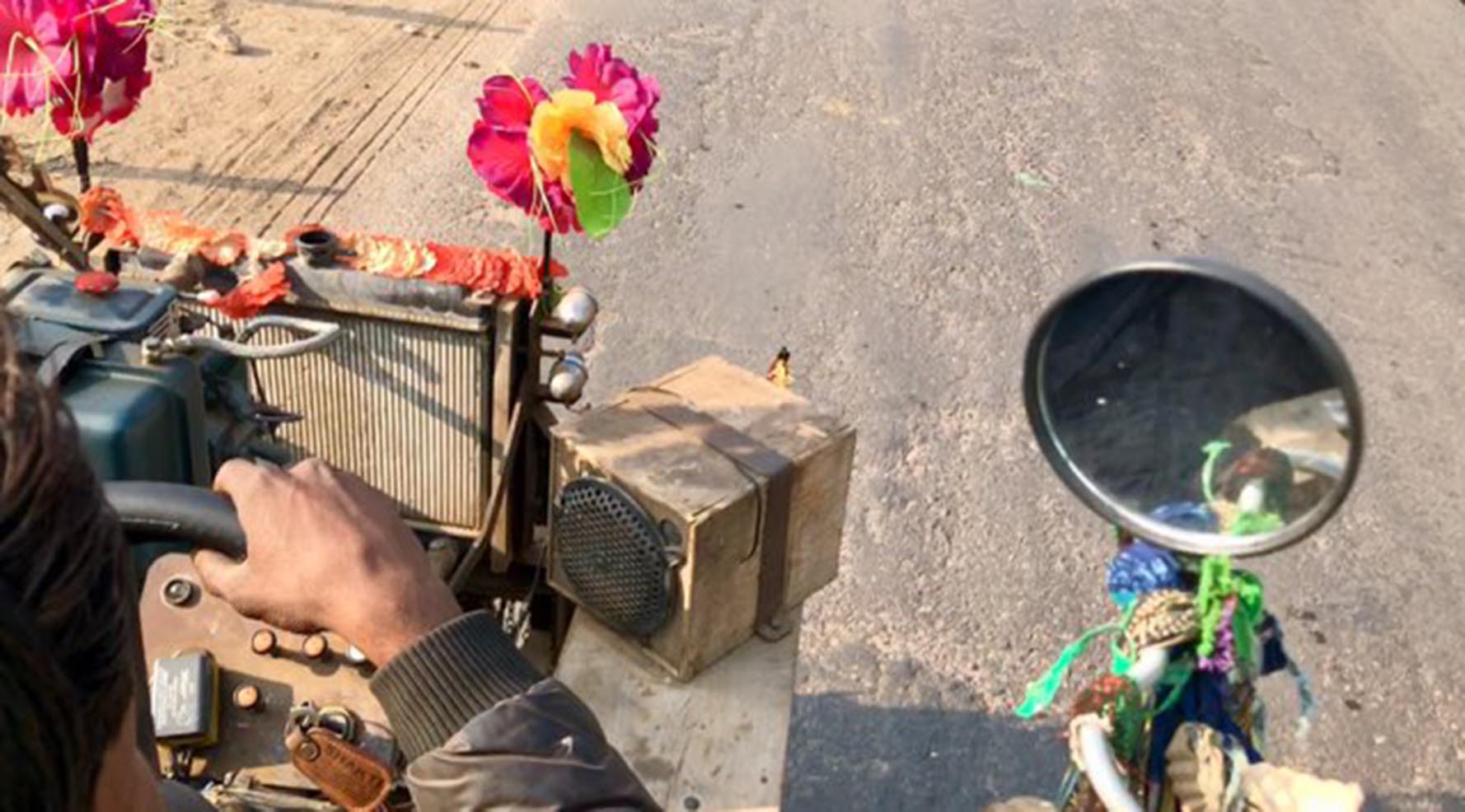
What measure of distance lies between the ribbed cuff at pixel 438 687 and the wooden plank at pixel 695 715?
66 centimetres

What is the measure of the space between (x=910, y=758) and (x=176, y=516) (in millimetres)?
2503

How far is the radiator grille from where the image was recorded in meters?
2.55

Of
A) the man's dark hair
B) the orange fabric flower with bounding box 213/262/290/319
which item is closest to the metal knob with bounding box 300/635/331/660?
the orange fabric flower with bounding box 213/262/290/319

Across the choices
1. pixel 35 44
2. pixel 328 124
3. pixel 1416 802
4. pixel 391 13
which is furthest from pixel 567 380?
pixel 391 13

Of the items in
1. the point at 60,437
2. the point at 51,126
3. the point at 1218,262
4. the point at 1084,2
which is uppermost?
the point at 60,437

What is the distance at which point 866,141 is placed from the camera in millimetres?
6355

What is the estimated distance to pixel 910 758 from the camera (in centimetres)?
362

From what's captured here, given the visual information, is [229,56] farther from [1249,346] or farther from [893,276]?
[1249,346]

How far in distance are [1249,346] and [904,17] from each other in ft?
20.4

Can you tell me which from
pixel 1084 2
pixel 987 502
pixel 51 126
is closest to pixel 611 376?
pixel 987 502

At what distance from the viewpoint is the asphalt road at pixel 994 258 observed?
12.6 ft

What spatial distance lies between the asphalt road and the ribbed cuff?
2051 millimetres

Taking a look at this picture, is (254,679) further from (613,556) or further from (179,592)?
(613,556)

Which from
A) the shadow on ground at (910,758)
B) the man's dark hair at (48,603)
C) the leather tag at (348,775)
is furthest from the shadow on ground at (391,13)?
the man's dark hair at (48,603)
